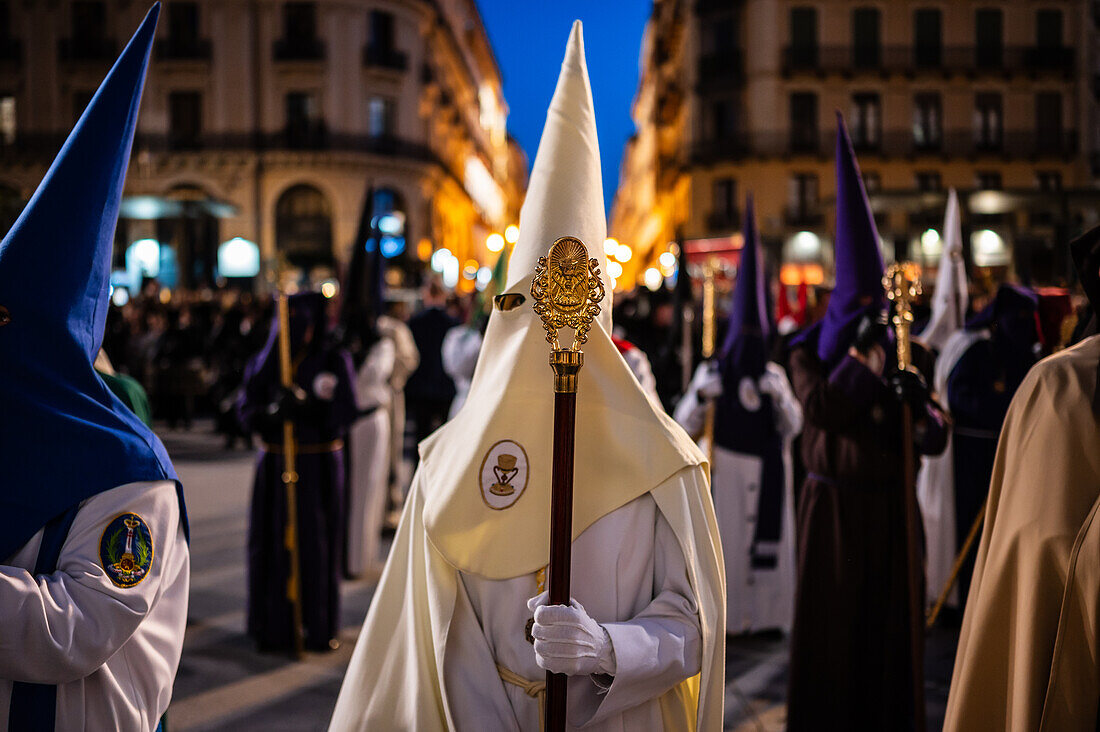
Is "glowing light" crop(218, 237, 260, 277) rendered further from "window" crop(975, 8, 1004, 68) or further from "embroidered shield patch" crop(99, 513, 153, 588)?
"embroidered shield patch" crop(99, 513, 153, 588)

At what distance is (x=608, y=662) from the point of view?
2.12 meters

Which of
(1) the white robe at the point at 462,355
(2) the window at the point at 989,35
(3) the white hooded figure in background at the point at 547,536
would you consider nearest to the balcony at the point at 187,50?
(2) the window at the point at 989,35

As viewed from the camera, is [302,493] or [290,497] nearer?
[290,497]

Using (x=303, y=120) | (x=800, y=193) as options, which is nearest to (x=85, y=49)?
(x=303, y=120)

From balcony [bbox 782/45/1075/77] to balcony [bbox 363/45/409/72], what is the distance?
55.9ft

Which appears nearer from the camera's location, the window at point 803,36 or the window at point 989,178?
the window at point 803,36

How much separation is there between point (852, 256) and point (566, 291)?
8.57 feet

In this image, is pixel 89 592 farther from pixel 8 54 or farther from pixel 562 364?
pixel 8 54

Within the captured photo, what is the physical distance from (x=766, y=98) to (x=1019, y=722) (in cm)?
3692

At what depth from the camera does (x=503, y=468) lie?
7.83 ft

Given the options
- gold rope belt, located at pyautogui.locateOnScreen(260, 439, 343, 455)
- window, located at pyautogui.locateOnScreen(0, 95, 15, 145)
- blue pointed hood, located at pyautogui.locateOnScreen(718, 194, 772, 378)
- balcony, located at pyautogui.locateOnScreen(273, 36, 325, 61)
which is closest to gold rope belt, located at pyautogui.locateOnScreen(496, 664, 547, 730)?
gold rope belt, located at pyautogui.locateOnScreen(260, 439, 343, 455)

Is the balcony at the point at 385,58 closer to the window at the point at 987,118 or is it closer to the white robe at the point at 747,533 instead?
Result: the window at the point at 987,118

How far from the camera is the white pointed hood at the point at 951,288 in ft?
24.5

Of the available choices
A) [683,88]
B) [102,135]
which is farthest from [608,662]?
[683,88]
